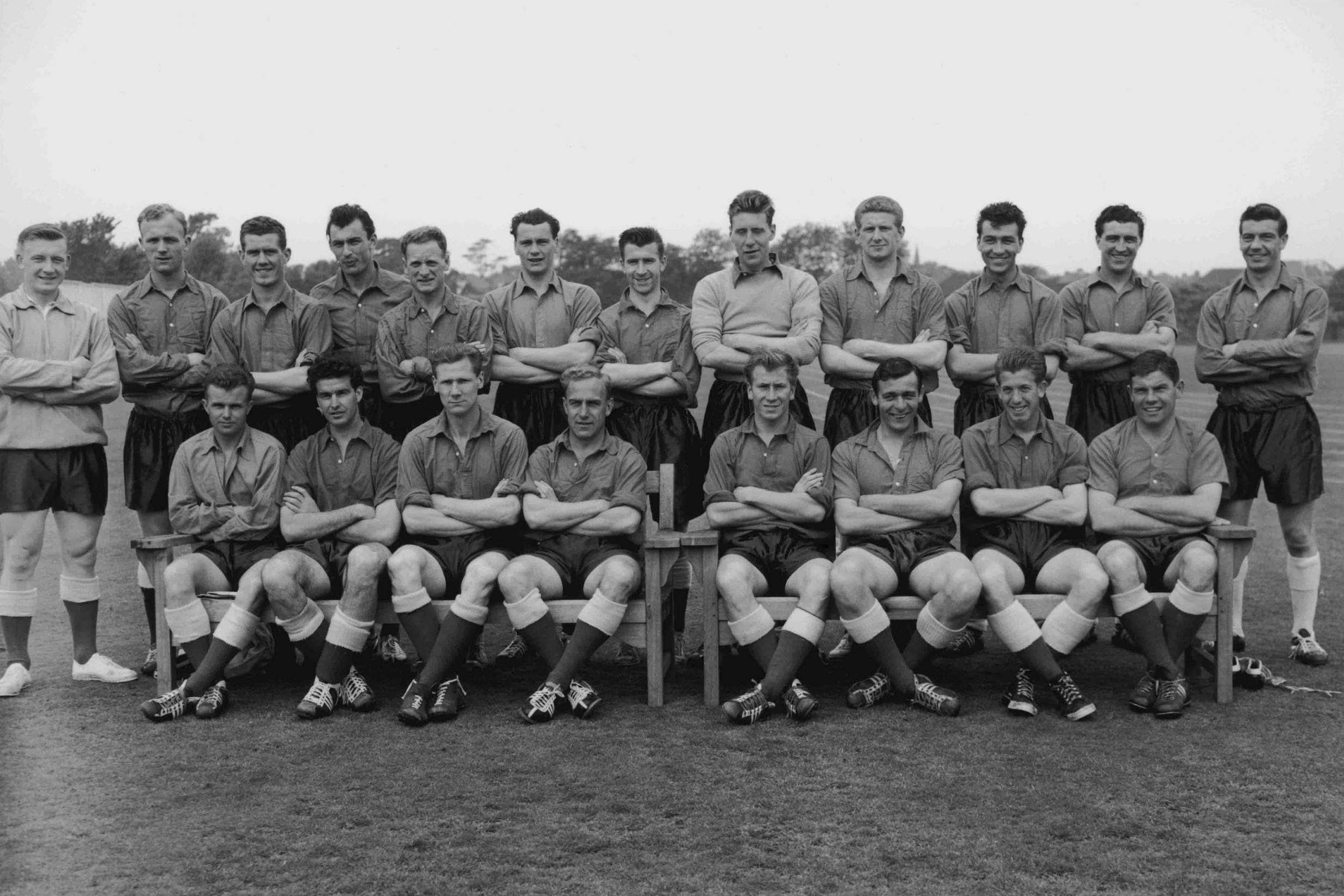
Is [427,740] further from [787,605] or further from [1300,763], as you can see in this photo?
[1300,763]

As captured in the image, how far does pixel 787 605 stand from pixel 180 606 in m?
2.66

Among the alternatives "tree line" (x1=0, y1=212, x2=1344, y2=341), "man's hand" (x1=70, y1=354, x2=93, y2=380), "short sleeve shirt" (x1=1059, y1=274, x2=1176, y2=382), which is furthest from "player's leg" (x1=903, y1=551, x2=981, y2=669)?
"tree line" (x1=0, y1=212, x2=1344, y2=341)

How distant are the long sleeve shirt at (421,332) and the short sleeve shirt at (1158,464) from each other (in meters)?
2.99

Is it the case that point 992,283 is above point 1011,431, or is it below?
above

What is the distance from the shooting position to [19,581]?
231 inches

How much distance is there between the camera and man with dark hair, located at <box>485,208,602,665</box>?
6.35 meters

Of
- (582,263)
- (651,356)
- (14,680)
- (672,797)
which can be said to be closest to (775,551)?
(651,356)

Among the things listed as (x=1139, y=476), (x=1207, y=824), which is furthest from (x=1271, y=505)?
(x=1207, y=824)

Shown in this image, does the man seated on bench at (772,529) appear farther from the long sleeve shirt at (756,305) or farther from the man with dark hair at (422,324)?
the man with dark hair at (422,324)

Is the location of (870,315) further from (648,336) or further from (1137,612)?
(1137,612)

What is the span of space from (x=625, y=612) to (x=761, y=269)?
192cm

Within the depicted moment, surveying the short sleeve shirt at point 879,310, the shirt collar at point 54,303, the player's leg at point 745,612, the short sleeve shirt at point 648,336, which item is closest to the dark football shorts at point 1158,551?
the short sleeve shirt at point 879,310

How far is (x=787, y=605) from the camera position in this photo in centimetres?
546

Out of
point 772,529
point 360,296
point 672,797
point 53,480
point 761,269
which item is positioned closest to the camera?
point 672,797
